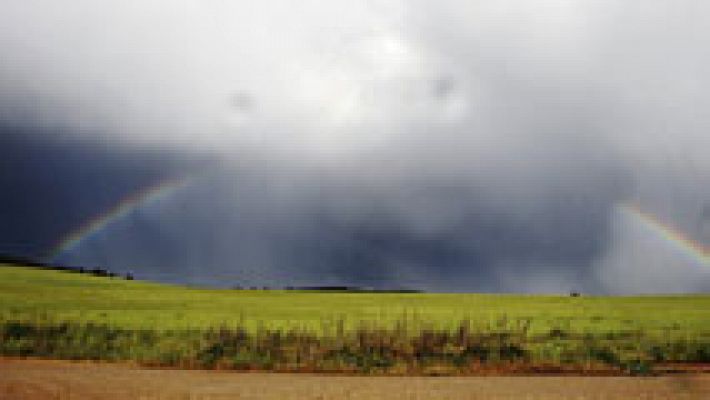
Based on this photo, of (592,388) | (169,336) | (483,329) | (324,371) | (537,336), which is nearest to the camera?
(592,388)

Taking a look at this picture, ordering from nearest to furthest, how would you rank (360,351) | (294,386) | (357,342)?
(294,386)
(360,351)
(357,342)

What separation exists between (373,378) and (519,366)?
630cm

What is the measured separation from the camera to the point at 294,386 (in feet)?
74.7

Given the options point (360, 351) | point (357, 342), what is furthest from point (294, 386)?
point (357, 342)

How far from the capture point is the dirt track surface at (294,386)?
2041 centimetres

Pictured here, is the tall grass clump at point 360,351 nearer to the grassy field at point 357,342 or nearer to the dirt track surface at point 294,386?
the grassy field at point 357,342

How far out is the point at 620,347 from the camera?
1272 inches

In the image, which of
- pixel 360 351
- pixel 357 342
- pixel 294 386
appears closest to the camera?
pixel 294 386

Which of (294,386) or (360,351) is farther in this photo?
(360,351)

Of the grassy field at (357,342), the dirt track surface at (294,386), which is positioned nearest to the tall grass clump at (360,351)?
the grassy field at (357,342)

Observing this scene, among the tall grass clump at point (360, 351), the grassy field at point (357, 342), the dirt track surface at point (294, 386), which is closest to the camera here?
the dirt track surface at point (294, 386)

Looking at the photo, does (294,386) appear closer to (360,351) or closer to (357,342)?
(360,351)

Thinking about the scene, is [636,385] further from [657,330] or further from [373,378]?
[657,330]

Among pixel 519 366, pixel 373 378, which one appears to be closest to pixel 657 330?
pixel 519 366
